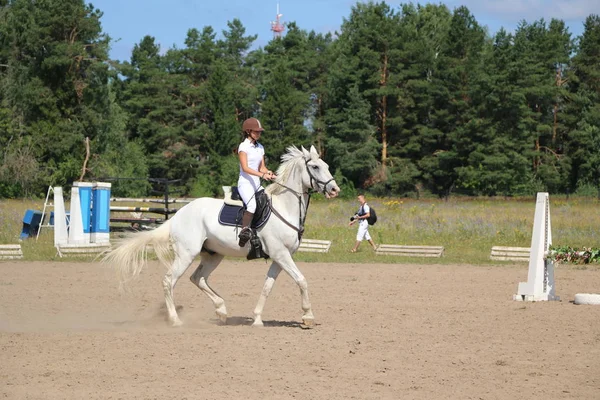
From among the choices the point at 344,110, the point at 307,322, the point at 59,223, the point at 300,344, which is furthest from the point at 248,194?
→ the point at 344,110

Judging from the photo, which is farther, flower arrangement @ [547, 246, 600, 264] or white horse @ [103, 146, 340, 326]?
flower arrangement @ [547, 246, 600, 264]

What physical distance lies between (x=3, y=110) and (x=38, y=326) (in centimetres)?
5113

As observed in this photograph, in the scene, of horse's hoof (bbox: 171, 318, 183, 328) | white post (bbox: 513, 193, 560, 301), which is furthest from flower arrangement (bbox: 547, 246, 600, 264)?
horse's hoof (bbox: 171, 318, 183, 328)

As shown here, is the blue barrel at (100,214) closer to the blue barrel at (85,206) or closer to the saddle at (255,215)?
the blue barrel at (85,206)

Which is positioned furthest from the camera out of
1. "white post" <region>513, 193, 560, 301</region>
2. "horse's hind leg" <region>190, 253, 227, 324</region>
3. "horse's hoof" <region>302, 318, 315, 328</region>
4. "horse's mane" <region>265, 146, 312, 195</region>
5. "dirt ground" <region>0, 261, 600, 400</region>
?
"white post" <region>513, 193, 560, 301</region>

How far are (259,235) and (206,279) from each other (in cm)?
127

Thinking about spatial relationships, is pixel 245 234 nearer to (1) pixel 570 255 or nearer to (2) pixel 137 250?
(2) pixel 137 250

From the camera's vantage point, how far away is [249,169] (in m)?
11.1

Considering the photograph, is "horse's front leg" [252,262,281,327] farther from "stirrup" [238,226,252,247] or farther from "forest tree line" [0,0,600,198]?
"forest tree line" [0,0,600,198]

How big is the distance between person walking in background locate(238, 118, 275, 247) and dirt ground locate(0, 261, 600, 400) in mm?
1433

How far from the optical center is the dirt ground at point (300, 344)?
24.9ft

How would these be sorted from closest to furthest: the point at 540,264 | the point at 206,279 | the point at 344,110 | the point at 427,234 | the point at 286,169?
the point at 286,169, the point at 206,279, the point at 540,264, the point at 427,234, the point at 344,110

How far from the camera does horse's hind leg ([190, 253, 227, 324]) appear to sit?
11703mm

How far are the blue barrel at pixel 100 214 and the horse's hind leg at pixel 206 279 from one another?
1324 cm
